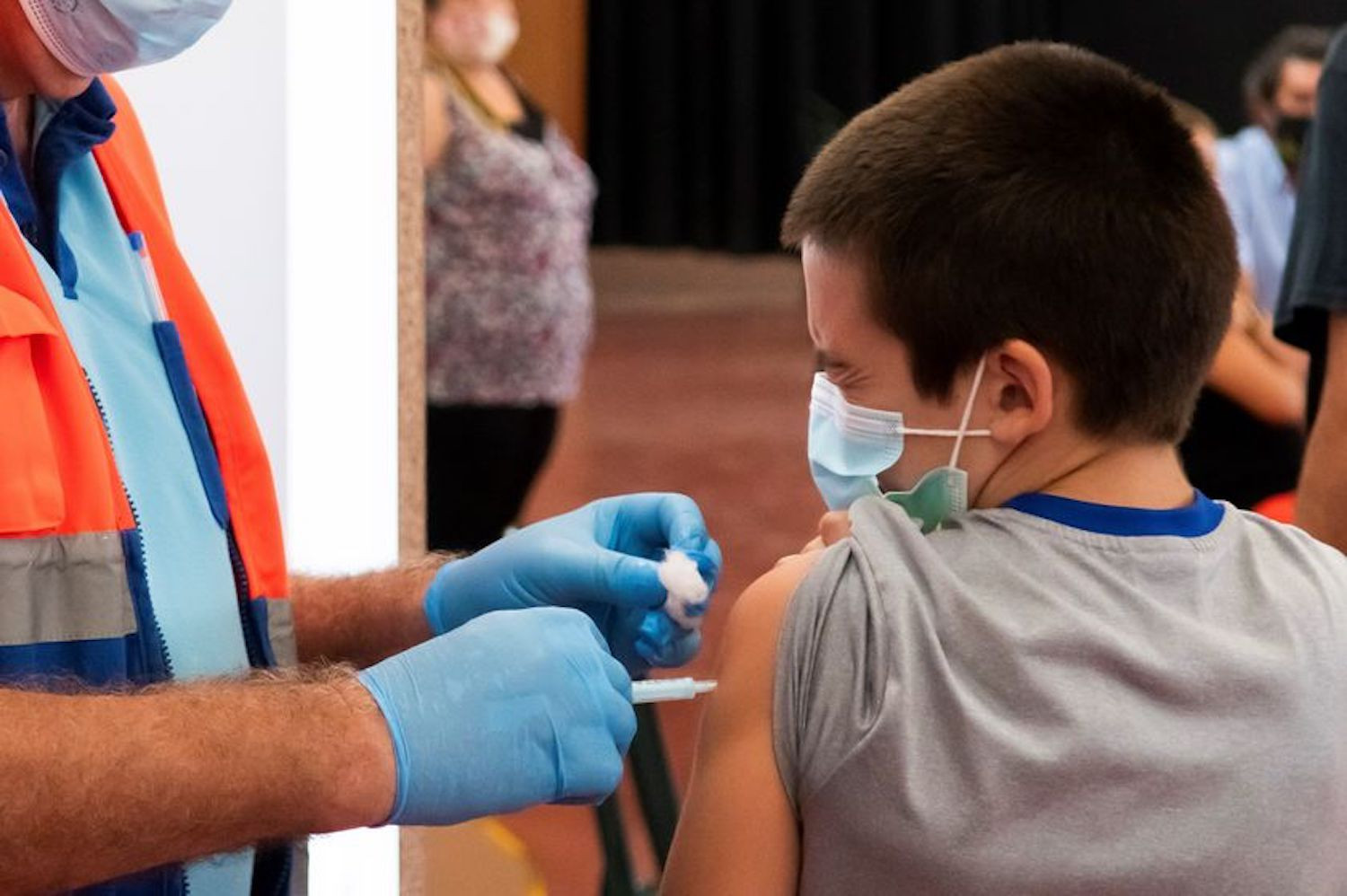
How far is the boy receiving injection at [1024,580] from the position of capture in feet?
3.47

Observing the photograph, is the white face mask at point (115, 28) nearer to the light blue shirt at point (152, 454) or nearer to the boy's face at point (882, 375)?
the light blue shirt at point (152, 454)

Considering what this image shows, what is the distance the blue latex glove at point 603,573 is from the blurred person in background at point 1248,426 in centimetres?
200

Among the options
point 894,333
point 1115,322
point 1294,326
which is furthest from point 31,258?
point 1294,326

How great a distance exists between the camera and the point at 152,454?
1200mm

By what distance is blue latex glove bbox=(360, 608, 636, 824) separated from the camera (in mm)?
1060

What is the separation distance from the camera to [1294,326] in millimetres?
1896

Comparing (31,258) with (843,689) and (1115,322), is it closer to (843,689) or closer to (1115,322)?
(843,689)

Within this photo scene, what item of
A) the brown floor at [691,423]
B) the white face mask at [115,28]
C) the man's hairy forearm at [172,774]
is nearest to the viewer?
the man's hairy forearm at [172,774]

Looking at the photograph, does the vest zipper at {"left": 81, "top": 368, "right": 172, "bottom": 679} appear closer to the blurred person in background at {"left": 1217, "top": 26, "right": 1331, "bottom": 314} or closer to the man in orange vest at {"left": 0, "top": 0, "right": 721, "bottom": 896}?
the man in orange vest at {"left": 0, "top": 0, "right": 721, "bottom": 896}

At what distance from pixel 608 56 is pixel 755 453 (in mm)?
4280

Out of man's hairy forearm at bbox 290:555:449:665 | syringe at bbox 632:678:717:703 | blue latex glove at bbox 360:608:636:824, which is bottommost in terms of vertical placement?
man's hairy forearm at bbox 290:555:449:665

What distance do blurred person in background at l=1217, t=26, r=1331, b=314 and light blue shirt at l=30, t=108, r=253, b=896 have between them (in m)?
2.87

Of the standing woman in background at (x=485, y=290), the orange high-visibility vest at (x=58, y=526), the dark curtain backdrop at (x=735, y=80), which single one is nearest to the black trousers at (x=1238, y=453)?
the standing woman in background at (x=485, y=290)

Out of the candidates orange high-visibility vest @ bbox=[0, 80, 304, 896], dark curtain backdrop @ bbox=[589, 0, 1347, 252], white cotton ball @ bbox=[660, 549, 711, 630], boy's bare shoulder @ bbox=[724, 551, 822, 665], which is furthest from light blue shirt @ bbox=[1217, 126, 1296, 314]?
dark curtain backdrop @ bbox=[589, 0, 1347, 252]
